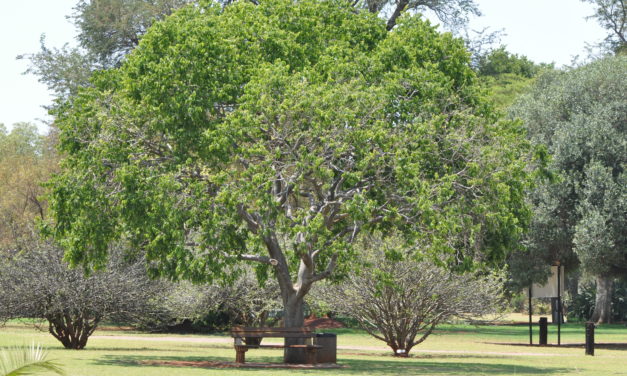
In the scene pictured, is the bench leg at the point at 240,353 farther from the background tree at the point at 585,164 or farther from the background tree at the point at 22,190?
the background tree at the point at 22,190

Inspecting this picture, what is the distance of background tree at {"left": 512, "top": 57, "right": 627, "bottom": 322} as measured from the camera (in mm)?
37094

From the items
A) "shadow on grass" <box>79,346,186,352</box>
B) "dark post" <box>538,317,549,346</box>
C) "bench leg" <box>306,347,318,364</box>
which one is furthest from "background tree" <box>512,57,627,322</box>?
"bench leg" <box>306,347,318,364</box>

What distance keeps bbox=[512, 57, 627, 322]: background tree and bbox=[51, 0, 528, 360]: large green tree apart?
13.1 m

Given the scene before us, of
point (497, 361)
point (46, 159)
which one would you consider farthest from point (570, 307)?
point (497, 361)

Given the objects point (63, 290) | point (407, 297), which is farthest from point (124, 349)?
point (407, 297)

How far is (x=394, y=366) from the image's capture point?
75.5 feet

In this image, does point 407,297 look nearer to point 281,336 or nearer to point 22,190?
point 281,336

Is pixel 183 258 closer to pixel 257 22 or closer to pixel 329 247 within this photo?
pixel 329 247

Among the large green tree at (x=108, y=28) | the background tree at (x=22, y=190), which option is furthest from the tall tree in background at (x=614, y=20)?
the background tree at (x=22, y=190)

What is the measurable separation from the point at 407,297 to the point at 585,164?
47.9 ft

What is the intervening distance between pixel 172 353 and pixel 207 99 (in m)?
7.85

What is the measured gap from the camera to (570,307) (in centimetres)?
6284

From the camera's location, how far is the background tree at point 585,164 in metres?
37.1

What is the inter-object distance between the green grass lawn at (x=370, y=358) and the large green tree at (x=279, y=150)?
2.41 meters
